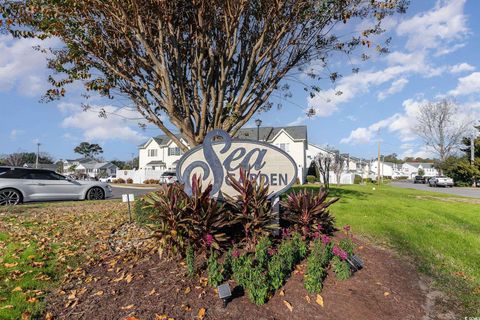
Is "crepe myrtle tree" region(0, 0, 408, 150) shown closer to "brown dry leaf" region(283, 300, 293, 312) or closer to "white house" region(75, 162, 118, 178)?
"brown dry leaf" region(283, 300, 293, 312)

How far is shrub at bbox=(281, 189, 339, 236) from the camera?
5.64 metres

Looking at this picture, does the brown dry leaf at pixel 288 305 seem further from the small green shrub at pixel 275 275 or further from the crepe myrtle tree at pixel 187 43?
the crepe myrtle tree at pixel 187 43

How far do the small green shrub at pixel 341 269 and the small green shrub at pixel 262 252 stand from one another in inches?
38.5

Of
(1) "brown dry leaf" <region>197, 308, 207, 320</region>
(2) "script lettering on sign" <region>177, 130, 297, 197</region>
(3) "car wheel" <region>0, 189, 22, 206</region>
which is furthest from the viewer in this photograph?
(3) "car wheel" <region>0, 189, 22, 206</region>

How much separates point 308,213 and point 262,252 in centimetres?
170

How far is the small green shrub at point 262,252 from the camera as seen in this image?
13.9ft

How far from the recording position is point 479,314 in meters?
3.62

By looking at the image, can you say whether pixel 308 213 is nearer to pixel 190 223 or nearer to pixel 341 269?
pixel 341 269

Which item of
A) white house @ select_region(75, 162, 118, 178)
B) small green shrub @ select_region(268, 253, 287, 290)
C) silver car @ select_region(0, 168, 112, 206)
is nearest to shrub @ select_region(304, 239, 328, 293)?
small green shrub @ select_region(268, 253, 287, 290)

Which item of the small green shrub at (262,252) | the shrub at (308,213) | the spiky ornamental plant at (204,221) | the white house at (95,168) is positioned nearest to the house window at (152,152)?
the white house at (95,168)

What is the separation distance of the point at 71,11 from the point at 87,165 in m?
86.9

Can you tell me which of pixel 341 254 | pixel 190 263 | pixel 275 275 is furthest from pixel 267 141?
pixel 275 275

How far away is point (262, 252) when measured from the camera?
4297mm

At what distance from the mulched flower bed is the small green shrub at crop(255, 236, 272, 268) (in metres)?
0.45
